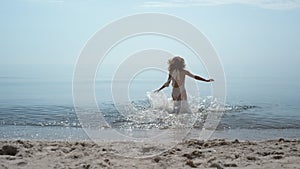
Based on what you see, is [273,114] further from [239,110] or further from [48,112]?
[48,112]

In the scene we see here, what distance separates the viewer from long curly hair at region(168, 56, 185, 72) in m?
12.7

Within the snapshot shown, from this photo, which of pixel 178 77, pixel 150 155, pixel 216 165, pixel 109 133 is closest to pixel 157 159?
pixel 150 155

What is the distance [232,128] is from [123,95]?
6.96 metres

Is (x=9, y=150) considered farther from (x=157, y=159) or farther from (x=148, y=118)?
(x=148, y=118)

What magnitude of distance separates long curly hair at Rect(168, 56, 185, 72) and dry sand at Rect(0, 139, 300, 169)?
5.26 metres

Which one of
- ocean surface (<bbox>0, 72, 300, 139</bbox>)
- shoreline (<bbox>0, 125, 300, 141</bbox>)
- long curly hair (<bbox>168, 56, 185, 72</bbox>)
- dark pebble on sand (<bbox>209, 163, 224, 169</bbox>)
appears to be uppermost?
long curly hair (<bbox>168, 56, 185, 72</bbox>)

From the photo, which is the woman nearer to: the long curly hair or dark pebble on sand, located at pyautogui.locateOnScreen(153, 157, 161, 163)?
the long curly hair

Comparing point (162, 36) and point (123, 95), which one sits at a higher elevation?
point (162, 36)

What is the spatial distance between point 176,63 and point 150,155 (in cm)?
655

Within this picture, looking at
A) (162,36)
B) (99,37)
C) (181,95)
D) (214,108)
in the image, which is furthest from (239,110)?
(99,37)

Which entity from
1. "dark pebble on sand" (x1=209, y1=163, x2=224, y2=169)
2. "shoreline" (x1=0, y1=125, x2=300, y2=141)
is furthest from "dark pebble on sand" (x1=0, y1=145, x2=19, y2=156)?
"dark pebble on sand" (x1=209, y1=163, x2=224, y2=169)

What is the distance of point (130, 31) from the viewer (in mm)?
8078

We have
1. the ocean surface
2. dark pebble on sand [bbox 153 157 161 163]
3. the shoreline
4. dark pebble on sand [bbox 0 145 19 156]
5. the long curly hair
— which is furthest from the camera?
the long curly hair

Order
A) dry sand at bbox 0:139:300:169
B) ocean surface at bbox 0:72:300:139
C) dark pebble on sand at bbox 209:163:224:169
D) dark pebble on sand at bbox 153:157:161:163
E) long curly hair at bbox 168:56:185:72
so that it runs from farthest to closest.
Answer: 1. long curly hair at bbox 168:56:185:72
2. ocean surface at bbox 0:72:300:139
3. dark pebble on sand at bbox 153:157:161:163
4. dry sand at bbox 0:139:300:169
5. dark pebble on sand at bbox 209:163:224:169
